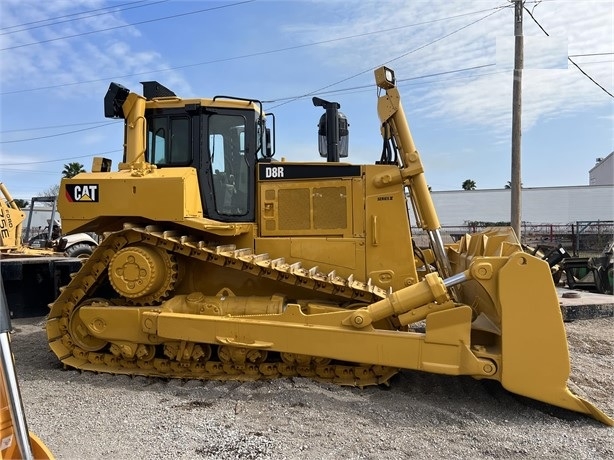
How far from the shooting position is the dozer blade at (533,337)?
421 centimetres

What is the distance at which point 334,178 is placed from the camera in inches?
226

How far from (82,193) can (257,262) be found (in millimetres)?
2122

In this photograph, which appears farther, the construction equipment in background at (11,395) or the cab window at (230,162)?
the cab window at (230,162)

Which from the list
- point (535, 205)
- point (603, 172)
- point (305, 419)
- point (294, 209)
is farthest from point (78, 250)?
point (603, 172)

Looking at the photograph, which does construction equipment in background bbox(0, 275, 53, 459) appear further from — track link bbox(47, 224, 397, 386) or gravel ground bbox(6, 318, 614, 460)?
track link bbox(47, 224, 397, 386)

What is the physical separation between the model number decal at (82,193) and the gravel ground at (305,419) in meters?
1.94

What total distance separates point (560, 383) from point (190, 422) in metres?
3.15

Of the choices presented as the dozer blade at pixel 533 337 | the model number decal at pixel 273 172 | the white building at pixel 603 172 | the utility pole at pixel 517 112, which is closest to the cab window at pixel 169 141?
the model number decal at pixel 273 172

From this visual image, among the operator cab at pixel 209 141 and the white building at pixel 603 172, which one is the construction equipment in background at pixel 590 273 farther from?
the white building at pixel 603 172

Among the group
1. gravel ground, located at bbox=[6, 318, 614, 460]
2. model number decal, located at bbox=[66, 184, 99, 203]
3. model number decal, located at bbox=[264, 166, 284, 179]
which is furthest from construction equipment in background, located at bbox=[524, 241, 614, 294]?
model number decal, located at bbox=[66, 184, 99, 203]

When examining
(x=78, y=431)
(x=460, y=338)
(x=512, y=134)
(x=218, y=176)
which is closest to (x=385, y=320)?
(x=460, y=338)

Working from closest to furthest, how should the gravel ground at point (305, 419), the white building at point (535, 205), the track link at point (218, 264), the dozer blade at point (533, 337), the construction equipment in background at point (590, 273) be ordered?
1. the gravel ground at point (305, 419)
2. the dozer blade at point (533, 337)
3. the track link at point (218, 264)
4. the construction equipment in background at point (590, 273)
5. the white building at point (535, 205)

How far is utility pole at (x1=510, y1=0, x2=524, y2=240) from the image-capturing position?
12461 millimetres

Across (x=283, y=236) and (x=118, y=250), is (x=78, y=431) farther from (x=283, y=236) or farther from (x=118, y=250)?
(x=283, y=236)
